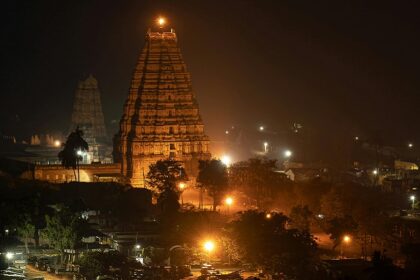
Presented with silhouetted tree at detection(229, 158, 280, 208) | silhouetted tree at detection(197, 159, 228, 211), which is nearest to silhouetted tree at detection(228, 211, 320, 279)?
silhouetted tree at detection(229, 158, 280, 208)

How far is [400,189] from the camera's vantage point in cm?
8125

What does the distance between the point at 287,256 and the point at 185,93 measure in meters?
28.5

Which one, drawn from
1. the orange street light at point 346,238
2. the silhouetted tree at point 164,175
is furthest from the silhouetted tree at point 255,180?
the orange street light at point 346,238

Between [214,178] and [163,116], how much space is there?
28.7 ft

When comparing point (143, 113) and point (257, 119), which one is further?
point (257, 119)

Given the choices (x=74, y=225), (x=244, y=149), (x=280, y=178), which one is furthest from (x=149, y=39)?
(x=244, y=149)

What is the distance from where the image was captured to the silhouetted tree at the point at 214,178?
7569 cm

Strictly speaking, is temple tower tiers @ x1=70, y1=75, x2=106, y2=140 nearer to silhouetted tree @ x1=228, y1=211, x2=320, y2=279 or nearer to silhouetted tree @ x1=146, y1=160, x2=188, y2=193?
silhouetted tree @ x1=146, y1=160, x2=188, y2=193

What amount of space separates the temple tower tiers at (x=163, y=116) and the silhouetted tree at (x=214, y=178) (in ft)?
19.5

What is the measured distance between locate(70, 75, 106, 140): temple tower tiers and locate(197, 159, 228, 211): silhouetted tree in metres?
35.6

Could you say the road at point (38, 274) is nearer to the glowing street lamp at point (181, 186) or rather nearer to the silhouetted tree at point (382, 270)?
the silhouetted tree at point (382, 270)

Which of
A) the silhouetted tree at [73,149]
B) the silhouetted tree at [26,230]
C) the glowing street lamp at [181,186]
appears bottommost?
the silhouetted tree at [26,230]

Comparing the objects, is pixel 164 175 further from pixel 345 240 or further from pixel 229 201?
pixel 345 240

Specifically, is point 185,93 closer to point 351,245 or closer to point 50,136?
point 351,245
